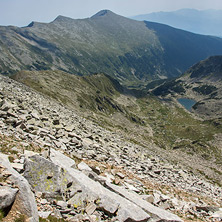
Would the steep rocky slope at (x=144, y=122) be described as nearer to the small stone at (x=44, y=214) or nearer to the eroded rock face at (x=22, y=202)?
the small stone at (x=44, y=214)

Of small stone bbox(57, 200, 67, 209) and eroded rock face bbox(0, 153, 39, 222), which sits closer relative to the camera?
eroded rock face bbox(0, 153, 39, 222)

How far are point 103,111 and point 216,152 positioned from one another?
235ft

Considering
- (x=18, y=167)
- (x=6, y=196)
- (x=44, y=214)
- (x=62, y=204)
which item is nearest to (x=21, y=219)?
(x=6, y=196)

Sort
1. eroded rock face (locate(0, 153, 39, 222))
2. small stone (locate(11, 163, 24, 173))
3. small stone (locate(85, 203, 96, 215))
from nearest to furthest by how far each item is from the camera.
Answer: eroded rock face (locate(0, 153, 39, 222)) < small stone (locate(85, 203, 96, 215)) < small stone (locate(11, 163, 24, 173))

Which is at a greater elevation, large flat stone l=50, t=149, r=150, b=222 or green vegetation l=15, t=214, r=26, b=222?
green vegetation l=15, t=214, r=26, b=222

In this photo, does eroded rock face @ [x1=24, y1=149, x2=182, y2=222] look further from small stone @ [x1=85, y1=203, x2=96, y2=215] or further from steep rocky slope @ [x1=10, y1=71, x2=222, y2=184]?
steep rocky slope @ [x1=10, y1=71, x2=222, y2=184]

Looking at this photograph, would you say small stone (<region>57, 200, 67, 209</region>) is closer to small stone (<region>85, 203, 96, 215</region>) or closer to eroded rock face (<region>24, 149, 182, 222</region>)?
eroded rock face (<region>24, 149, 182, 222</region>)

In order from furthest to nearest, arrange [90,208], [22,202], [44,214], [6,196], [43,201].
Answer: [90,208] < [43,201] < [44,214] < [22,202] < [6,196]

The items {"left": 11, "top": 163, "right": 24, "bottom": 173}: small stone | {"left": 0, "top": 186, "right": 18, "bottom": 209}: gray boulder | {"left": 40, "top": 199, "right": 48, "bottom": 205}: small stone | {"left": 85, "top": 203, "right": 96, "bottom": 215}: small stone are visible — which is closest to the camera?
{"left": 0, "top": 186, "right": 18, "bottom": 209}: gray boulder

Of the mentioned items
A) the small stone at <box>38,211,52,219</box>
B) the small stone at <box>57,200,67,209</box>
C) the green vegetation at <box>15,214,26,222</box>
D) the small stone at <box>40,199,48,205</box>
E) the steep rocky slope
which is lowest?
the steep rocky slope

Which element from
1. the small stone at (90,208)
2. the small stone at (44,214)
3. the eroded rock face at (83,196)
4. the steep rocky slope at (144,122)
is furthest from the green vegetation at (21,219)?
the steep rocky slope at (144,122)

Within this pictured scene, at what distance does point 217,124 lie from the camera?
145 meters

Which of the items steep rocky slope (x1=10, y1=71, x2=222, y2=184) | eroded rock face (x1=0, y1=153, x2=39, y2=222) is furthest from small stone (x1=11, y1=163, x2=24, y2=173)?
steep rocky slope (x1=10, y1=71, x2=222, y2=184)

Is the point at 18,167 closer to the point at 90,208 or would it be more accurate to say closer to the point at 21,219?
the point at 21,219
